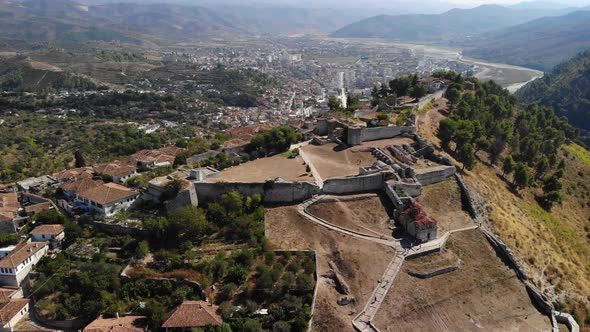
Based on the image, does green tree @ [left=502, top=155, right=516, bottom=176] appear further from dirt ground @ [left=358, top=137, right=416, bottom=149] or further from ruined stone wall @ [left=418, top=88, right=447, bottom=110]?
ruined stone wall @ [left=418, top=88, right=447, bottom=110]

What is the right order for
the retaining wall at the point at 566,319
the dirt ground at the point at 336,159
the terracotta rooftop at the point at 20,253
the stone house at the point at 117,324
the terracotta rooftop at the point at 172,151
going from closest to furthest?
the stone house at the point at 117,324, the retaining wall at the point at 566,319, the terracotta rooftop at the point at 20,253, the dirt ground at the point at 336,159, the terracotta rooftop at the point at 172,151

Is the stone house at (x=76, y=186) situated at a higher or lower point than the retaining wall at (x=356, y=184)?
lower

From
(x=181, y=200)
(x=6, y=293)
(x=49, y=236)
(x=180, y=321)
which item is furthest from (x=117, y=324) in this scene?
(x=49, y=236)

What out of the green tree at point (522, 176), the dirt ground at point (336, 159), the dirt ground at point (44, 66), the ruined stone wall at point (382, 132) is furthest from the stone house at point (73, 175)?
the dirt ground at point (44, 66)

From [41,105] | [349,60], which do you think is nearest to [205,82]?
[41,105]

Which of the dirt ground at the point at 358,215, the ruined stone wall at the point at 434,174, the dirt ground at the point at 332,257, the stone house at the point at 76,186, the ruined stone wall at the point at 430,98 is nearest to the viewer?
the dirt ground at the point at 332,257

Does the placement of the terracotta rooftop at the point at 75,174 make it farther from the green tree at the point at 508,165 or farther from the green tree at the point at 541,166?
the green tree at the point at 541,166

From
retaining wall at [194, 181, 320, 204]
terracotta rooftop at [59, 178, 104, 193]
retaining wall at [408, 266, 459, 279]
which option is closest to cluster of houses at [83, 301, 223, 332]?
retaining wall at [194, 181, 320, 204]
